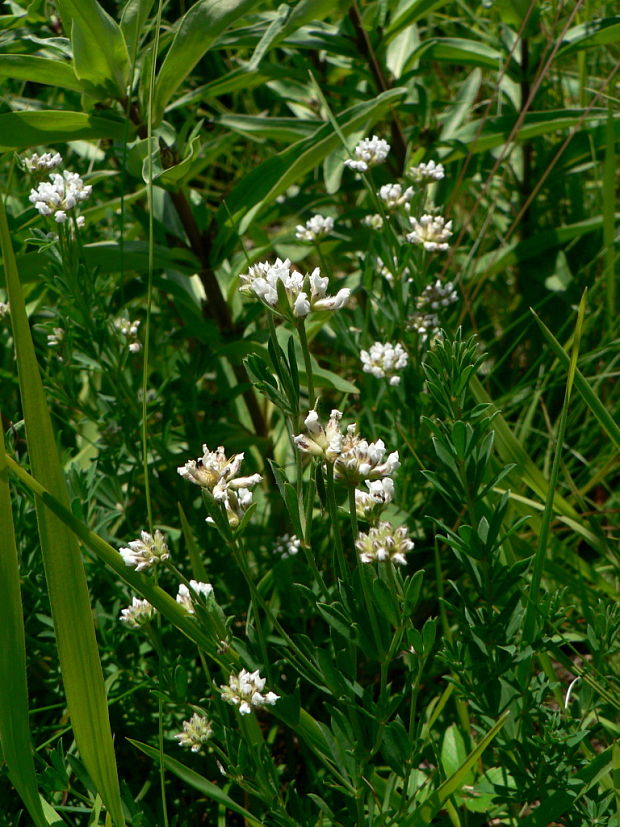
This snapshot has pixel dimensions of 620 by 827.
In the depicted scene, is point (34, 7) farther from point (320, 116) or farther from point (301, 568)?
point (301, 568)

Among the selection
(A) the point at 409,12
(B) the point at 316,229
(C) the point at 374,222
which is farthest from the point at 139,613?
(A) the point at 409,12

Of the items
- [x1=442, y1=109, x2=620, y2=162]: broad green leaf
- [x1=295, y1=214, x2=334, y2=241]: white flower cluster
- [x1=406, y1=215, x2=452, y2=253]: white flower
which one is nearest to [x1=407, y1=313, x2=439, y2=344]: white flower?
[x1=406, y1=215, x2=452, y2=253]: white flower

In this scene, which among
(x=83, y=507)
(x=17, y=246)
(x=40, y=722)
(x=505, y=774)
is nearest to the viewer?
(x=505, y=774)

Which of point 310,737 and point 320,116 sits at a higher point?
point 320,116

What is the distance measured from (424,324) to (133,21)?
0.76 meters

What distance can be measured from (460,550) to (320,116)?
4.70 ft

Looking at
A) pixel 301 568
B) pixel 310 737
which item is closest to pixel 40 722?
pixel 301 568

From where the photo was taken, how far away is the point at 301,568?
167 centimetres

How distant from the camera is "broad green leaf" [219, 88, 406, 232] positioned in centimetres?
167

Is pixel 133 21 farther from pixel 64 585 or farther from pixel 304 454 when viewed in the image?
pixel 64 585

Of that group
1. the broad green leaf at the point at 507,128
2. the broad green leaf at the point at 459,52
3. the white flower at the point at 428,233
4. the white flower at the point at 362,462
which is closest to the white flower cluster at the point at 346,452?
the white flower at the point at 362,462

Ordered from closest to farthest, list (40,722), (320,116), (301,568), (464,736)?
(464,736)
(40,722)
(301,568)
(320,116)

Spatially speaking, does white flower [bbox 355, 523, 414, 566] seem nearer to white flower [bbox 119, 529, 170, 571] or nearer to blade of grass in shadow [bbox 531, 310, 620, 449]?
white flower [bbox 119, 529, 170, 571]

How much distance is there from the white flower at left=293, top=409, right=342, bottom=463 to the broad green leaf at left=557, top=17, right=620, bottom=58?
142 centimetres
